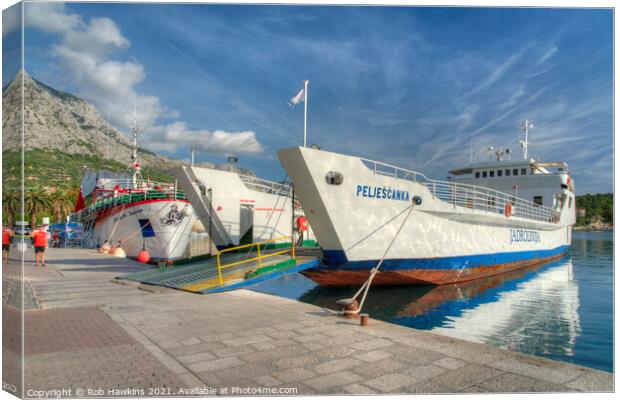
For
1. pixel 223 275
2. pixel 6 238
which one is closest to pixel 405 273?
pixel 223 275

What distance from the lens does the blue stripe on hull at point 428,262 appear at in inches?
466

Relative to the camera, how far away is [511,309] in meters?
11.3

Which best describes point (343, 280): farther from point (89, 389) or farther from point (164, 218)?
point (164, 218)

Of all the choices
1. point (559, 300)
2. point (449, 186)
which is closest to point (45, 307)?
point (449, 186)

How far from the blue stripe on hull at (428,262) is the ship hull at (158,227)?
11.3m

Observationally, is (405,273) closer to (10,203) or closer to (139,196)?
(10,203)

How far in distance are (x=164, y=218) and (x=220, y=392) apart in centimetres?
1890

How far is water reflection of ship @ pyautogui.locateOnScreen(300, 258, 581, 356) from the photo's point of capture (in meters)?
8.32

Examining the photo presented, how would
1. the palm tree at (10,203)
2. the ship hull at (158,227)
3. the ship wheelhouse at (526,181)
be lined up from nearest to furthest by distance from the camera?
1. the palm tree at (10,203)
2. the ship hull at (158,227)
3. the ship wheelhouse at (526,181)

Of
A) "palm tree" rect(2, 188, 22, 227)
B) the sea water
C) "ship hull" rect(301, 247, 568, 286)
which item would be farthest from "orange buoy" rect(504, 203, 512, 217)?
"palm tree" rect(2, 188, 22, 227)

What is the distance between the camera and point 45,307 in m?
7.85

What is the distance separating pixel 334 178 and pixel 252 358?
7.11 meters

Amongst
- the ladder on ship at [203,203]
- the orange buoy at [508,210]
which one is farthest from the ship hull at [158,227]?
the orange buoy at [508,210]

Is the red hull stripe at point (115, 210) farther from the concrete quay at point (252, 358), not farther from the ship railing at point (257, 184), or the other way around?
the concrete quay at point (252, 358)
